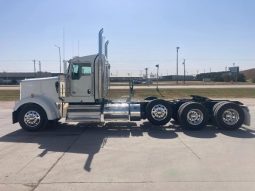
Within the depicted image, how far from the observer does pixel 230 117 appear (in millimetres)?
13750

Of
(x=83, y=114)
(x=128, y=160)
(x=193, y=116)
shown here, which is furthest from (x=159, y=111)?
(x=128, y=160)

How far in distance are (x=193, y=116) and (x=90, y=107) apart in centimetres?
367

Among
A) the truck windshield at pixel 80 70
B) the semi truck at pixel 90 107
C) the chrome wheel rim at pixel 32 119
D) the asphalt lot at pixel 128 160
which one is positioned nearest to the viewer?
the asphalt lot at pixel 128 160

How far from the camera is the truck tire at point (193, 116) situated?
13.7 meters

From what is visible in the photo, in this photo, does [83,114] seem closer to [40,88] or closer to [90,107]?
[90,107]

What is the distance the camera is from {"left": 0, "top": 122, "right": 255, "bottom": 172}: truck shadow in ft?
34.1

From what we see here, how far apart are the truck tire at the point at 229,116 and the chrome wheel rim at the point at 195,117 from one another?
0.55 m

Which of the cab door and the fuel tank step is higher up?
the cab door

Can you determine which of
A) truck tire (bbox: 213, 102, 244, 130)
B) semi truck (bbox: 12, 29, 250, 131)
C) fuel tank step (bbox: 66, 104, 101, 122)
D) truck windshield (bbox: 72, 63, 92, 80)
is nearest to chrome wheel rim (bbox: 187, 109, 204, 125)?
semi truck (bbox: 12, 29, 250, 131)

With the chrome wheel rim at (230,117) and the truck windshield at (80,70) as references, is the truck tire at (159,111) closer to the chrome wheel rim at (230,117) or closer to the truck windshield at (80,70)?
the chrome wheel rim at (230,117)

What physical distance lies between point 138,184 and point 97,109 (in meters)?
7.26

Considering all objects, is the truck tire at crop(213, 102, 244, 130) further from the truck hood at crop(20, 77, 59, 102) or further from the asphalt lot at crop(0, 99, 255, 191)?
the truck hood at crop(20, 77, 59, 102)

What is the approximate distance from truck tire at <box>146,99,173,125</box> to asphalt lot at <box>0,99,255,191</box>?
1.98 ft

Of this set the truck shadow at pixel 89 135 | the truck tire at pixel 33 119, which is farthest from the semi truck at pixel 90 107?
the truck shadow at pixel 89 135
